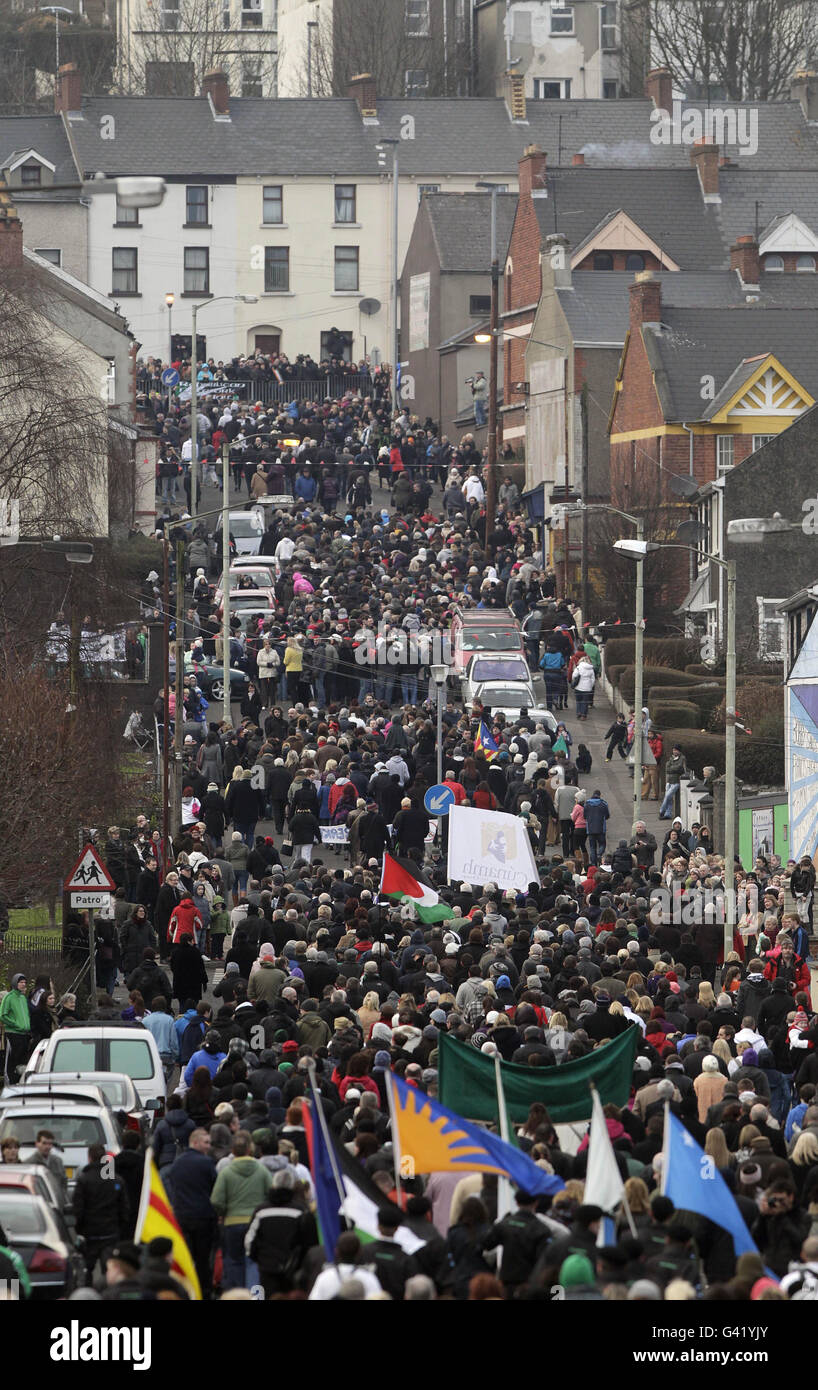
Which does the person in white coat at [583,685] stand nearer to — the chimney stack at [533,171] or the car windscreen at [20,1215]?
Answer: the car windscreen at [20,1215]

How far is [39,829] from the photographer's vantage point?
29328 millimetres

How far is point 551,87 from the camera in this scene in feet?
352

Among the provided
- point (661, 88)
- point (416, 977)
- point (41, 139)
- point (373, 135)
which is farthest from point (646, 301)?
point (416, 977)

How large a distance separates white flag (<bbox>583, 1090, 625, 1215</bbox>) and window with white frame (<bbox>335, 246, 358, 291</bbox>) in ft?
267

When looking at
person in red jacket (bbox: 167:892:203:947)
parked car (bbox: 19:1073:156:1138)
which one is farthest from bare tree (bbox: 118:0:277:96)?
parked car (bbox: 19:1073:156:1138)

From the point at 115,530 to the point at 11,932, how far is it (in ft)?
89.8

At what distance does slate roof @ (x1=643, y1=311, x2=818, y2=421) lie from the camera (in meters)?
63.8

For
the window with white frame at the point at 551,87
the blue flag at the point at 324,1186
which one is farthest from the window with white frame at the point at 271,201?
the blue flag at the point at 324,1186

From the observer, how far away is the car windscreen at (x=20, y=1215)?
15.2 meters

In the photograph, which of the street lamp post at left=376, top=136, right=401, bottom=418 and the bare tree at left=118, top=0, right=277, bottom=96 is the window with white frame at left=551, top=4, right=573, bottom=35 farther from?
the street lamp post at left=376, top=136, right=401, bottom=418

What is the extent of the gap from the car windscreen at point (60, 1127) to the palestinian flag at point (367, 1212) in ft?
12.9

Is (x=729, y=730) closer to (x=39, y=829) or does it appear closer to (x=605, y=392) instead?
(x=39, y=829)

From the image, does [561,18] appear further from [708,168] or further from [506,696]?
[506,696]

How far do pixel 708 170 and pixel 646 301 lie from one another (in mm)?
18602
